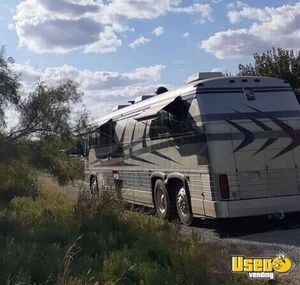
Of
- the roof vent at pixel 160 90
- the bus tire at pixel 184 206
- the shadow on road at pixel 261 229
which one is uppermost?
the roof vent at pixel 160 90

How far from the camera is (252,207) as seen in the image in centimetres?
1112

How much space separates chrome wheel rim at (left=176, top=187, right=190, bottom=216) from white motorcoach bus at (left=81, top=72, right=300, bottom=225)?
0.02m

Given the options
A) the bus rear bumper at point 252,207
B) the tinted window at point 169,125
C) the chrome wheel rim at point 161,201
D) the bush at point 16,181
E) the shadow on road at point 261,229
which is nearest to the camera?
the shadow on road at point 261,229

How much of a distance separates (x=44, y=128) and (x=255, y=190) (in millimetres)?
7111

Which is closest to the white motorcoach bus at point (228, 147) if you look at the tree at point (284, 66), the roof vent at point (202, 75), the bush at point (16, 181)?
the roof vent at point (202, 75)

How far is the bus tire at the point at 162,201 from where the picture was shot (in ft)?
43.3

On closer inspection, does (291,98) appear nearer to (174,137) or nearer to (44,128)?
(174,137)

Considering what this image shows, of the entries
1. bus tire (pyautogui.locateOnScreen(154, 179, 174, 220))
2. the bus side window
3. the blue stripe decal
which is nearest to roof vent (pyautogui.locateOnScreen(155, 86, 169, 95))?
the bus side window

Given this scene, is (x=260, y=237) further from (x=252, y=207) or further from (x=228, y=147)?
(x=228, y=147)

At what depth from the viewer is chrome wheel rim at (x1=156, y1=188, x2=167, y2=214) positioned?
1356 centimetres

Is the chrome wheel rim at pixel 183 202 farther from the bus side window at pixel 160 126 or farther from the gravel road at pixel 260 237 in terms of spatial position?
the bus side window at pixel 160 126

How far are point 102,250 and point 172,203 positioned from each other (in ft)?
15.6

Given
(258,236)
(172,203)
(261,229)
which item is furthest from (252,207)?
(172,203)

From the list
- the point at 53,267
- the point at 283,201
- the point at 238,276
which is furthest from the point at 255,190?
the point at 53,267
